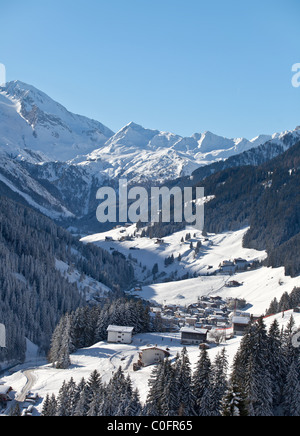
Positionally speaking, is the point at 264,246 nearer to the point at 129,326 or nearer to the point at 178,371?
the point at 129,326

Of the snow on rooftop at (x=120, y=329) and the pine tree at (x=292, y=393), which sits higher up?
the snow on rooftop at (x=120, y=329)

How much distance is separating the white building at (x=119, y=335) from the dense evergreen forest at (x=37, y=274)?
22436 mm

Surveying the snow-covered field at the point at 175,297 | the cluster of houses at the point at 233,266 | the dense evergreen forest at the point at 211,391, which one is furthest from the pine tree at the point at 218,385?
the cluster of houses at the point at 233,266

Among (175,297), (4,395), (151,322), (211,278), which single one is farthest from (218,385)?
(211,278)

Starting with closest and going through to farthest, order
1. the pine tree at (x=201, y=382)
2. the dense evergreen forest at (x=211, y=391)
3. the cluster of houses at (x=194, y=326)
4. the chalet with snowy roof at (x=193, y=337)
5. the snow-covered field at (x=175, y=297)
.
→ the dense evergreen forest at (x=211, y=391)
the pine tree at (x=201, y=382)
the snow-covered field at (x=175, y=297)
the cluster of houses at (x=194, y=326)
the chalet with snowy roof at (x=193, y=337)

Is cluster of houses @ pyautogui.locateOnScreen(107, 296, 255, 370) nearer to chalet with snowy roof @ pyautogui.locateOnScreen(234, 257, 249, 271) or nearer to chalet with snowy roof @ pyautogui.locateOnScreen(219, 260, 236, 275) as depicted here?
chalet with snowy roof @ pyautogui.locateOnScreen(219, 260, 236, 275)

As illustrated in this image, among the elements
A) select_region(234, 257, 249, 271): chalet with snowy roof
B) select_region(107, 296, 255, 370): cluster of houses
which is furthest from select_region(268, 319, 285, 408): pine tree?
select_region(234, 257, 249, 271): chalet with snowy roof

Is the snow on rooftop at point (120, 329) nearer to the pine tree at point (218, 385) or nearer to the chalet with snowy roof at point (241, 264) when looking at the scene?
the pine tree at point (218, 385)

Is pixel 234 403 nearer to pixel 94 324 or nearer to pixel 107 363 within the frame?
pixel 107 363

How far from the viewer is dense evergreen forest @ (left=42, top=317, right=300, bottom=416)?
44.2 meters

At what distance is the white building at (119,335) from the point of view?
2995 inches

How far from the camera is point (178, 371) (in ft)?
160

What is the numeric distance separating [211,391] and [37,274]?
3611 inches
